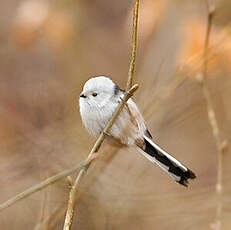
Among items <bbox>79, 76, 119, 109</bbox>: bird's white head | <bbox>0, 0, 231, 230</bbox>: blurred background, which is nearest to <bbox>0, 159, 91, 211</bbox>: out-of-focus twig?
<bbox>0, 0, 231, 230</bbox>: blurred background

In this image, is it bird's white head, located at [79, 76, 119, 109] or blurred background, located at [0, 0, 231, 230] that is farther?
blurred background, located at [0, 0, 231, 230]

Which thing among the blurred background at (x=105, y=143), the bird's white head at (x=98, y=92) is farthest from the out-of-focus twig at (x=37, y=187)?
the bird's white head at (x=98, y=92)

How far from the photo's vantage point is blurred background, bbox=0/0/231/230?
333 cm

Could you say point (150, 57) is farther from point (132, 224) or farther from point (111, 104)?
point (111, 104)

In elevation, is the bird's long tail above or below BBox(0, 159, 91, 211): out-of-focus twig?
above

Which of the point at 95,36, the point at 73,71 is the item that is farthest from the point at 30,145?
the point at 95,36

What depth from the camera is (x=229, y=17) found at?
15.7ft

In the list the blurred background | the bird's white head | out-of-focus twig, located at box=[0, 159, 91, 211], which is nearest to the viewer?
out-of-focus twig, located at box=[0, 159, 91, 211]

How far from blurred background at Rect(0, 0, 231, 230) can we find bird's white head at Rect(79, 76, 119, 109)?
0.67 ft

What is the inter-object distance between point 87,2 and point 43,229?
349cm

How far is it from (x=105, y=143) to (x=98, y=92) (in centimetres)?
31

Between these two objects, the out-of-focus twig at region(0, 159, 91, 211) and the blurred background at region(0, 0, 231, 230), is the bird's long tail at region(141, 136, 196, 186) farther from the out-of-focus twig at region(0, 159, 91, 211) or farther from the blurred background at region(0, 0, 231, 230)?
the out-of-focus twig at region(0, 159, 91, 211)

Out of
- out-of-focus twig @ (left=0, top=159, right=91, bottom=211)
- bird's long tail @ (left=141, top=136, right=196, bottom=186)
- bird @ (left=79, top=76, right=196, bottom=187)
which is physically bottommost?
out-of-focus twig @ (left=0, top=159, right=91, bottom=211)

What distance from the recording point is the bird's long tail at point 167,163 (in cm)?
287
